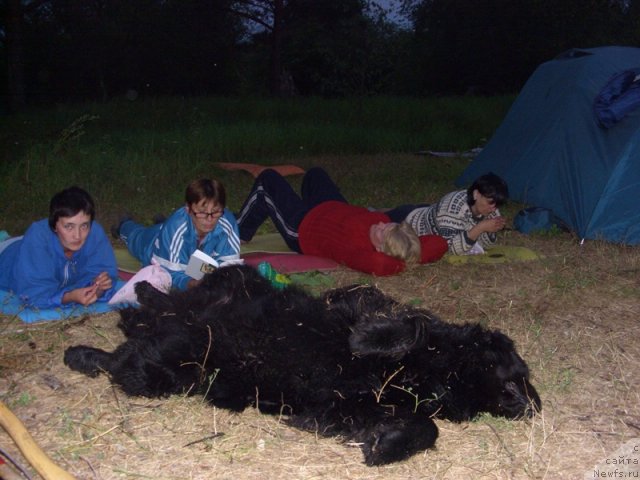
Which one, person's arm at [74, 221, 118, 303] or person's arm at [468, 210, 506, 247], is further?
person's arm at [468, 210, 506, 247]

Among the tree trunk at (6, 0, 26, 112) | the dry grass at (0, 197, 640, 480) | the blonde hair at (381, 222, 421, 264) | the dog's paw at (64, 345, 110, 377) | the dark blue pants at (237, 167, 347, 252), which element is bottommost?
the dry grass at (0, 197, 640, 480)

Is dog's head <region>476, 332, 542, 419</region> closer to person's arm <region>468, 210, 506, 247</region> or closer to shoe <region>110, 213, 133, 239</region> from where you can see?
person's arm <region>468, 210, 506, 247</region>

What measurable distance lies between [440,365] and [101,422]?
4.72 ft

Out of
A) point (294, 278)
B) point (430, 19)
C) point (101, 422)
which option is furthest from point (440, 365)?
point (430, 19)

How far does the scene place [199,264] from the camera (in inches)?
179

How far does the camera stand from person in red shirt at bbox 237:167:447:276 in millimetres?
5195

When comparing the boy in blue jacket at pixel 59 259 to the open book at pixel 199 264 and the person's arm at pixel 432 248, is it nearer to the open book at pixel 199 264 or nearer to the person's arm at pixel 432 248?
the open book at pixel 199 264

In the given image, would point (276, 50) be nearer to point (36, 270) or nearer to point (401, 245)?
point (401, 245)

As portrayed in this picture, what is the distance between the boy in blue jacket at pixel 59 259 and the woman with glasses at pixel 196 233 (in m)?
0.46

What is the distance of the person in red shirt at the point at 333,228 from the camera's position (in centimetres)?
520

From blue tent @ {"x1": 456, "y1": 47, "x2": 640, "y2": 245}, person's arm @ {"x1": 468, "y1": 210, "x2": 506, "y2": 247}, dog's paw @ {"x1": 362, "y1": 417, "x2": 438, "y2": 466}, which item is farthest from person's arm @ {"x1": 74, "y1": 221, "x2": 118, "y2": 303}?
blue tent @ {"x1": 456, "y1": 47, "x2": 640, "y2": 245}

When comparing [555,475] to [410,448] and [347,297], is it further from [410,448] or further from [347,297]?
[347,297]

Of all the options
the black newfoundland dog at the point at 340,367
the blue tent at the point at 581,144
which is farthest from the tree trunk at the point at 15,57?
the black newfoundland dog at the point at 340,367

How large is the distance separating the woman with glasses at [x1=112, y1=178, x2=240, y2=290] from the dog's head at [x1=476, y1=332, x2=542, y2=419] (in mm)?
2059
